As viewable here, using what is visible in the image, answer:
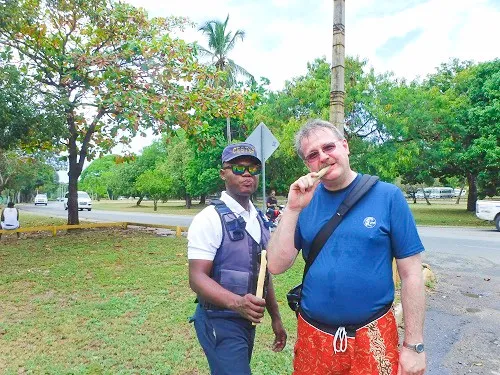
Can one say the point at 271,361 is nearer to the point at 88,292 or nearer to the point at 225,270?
the point at 225,270

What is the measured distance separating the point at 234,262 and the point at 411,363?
0.96m

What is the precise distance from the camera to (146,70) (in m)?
12.2

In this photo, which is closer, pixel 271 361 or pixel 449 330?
pixel 271 361

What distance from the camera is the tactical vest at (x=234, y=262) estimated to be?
7.22ft

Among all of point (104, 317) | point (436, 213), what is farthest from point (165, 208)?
point (104, 317)

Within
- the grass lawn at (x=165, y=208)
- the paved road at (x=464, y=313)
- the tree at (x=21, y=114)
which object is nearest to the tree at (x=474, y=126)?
the paved road at (x=464, y=313)

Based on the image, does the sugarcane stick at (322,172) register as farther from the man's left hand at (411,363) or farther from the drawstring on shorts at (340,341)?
the man's left hand at (411,363)

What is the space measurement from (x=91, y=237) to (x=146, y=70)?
5559mm

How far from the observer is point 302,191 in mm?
1994

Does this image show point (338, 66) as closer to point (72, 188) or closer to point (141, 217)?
point (72, 188)

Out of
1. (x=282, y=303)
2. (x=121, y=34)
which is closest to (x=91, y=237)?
(x=121, y=34)

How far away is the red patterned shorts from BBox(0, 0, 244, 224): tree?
9.69 m

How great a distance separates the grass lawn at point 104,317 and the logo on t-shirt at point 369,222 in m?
2.44

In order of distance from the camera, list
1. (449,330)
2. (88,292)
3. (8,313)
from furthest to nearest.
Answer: (88,292) → (8,313) → (449,330)
